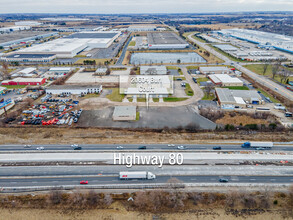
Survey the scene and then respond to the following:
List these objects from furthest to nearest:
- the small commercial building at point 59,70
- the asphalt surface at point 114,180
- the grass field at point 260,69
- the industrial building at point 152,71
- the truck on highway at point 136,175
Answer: the small commercial building at point 59,70 < the industrial building at point 152,71 < the grass field at point 260,69 < the truck on highway at point 136,175 < the asphalt surface at point 114,180

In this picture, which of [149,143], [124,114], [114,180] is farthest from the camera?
[124,114]

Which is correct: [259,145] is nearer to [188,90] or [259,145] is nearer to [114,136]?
[114,136]

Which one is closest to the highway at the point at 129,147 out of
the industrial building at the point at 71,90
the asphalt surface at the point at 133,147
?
the asphalt surface at the point at 133,147

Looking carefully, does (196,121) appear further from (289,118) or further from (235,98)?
(289,118)

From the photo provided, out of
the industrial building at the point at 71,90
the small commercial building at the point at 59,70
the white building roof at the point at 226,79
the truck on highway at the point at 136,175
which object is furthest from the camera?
the small commercial building at the point at 59,70

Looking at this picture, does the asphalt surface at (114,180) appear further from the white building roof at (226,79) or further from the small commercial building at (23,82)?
the small commercial building at (23,82)

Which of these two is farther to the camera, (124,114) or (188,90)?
(188,90)

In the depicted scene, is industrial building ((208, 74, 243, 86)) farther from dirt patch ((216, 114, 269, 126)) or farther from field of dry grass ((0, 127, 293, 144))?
field of dry grass ((0, 127, 293, 144))

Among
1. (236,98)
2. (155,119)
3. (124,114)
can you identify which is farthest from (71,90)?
(236,98)
